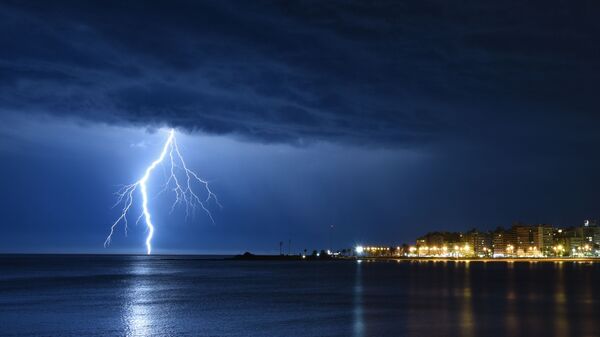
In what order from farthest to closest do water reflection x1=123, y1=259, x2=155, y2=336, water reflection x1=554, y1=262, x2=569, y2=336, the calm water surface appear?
water reflection x1=123, y1=259, x2=155, y2=336 → the calm water surface → water reflection x1=554, y1=262, x2=569, y2=336

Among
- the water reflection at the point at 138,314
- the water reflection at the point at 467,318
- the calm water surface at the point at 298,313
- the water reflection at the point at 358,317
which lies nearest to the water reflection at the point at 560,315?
the calm water surface at the point at 298,313

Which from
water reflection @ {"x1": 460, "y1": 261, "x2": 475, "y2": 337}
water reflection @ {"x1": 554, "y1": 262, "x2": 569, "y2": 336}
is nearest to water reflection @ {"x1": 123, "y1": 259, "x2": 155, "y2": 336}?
water reflection @ {"x1": 460, "y1": 261, "x2": 475, "y2": 337}

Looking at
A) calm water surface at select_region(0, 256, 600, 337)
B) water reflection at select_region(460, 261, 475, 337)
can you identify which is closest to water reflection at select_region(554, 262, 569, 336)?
calm water surface at select_region(0, 256, 600, 337)

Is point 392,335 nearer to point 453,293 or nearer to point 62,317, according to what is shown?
point 62,317

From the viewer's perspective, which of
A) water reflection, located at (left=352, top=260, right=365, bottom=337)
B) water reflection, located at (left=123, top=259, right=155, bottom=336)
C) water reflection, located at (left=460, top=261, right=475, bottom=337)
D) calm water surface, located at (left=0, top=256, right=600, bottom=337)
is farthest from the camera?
water reflection, located at (left=123, top=259, right=155, bottom=336)

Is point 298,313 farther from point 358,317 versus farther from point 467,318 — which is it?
point 467,318

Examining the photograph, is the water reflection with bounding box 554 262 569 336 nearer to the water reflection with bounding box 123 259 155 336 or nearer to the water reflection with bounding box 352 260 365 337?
the water reflection with bounding box 352 260 365 337

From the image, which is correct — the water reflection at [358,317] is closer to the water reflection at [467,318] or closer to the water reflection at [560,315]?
the water reflection at [467,318]

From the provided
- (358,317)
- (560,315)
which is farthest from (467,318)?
(560,315)

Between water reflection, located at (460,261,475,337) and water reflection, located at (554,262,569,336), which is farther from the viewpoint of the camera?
water reflection, located at (554,262,569,336)

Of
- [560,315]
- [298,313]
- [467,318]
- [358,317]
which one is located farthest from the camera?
[298,313]

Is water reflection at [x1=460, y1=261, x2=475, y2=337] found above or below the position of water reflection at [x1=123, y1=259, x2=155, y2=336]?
above

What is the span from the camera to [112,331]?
3225 cm

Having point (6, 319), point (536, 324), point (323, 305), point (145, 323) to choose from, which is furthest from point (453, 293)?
point (6, 319)
